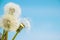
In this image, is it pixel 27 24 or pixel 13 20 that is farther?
pixel 27 24

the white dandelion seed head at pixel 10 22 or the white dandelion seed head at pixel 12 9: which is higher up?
the white dandelion seed head at pixel 12 9

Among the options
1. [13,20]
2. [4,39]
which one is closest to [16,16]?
[13,20]

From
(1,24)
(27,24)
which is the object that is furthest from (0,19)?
(27,24)

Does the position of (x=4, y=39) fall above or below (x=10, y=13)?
below

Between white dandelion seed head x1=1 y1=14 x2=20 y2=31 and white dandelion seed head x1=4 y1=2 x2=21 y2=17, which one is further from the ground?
white dandelion seed head x1=4 y1=2 x2=21 y2=17

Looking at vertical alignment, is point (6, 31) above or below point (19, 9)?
below

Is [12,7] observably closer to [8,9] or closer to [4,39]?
[8,9]
